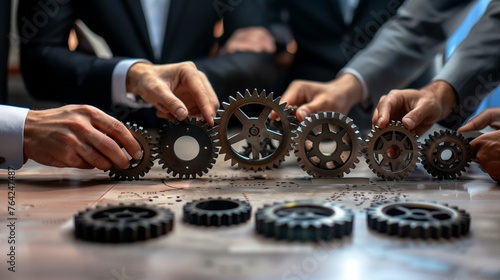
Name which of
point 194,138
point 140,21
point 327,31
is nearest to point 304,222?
point 194,138

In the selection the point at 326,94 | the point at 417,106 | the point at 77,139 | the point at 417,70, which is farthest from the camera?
the point at 417,70

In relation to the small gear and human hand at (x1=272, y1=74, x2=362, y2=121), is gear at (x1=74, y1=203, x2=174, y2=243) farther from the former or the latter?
human hand at (x1=272, y1=74, x2=362, y2=121)

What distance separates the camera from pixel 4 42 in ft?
11.3

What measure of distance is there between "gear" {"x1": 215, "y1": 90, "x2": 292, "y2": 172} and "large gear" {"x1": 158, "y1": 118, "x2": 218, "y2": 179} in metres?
0.06

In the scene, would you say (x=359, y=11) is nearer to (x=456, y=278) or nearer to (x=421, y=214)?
(x=421, y=214)

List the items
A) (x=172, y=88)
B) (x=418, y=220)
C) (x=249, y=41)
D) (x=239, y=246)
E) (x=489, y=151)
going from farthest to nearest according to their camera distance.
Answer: (x=249, y=41) → (x=172, y=88) → (x=489, y=151) → (x=418, y=220) → (x=239, y=246)

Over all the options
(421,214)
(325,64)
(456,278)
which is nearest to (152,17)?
(325,64)

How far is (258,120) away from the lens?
2.40 meters

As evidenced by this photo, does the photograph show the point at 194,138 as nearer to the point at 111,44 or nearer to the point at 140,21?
the point at 140,21

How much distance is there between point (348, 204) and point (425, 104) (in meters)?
0.92

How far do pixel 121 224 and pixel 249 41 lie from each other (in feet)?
9.14

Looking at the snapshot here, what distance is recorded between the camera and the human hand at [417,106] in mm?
2420

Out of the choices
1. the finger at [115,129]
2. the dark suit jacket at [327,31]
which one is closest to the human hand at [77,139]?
the finger at [115,129]

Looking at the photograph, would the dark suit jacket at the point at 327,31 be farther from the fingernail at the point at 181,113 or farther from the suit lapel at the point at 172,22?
the fingernail at the point at 181,113
